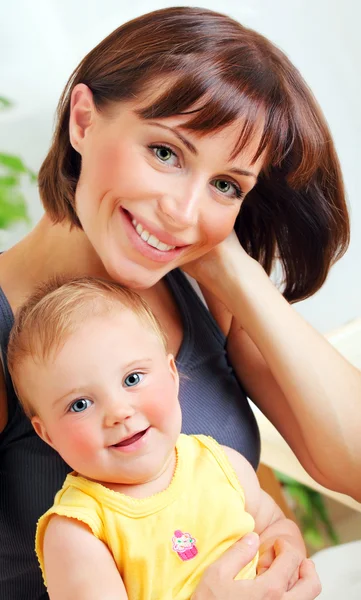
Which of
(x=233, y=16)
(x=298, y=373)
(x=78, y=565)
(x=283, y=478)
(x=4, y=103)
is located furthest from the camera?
(x=283, y=478)

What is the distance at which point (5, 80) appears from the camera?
5.74 ft

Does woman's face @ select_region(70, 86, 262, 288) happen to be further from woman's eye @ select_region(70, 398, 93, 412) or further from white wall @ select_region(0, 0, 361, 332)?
white wall @ select_region(0, 0, 361, 332)

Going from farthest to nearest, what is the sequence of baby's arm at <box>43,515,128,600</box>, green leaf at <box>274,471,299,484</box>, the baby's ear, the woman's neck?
green leaf at <box>274,471,299,484</box>, the woman's neck, the baby's ear, baby's arm at <box>43,515,128,600</box>

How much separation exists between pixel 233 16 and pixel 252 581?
1.45 metres

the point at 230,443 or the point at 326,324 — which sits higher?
the point at 230,443

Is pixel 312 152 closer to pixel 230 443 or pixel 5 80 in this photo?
pixel 230 443

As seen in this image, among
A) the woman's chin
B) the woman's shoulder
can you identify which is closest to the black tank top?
the woman's shoulder

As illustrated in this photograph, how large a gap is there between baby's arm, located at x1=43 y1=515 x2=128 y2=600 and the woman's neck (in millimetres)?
488

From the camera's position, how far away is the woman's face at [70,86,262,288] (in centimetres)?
123

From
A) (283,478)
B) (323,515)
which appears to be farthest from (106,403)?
(323,515)

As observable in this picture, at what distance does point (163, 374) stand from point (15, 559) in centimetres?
49

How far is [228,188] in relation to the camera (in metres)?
1.33

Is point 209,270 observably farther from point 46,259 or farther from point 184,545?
point 184,545

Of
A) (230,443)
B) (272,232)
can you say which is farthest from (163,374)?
(272,232)
